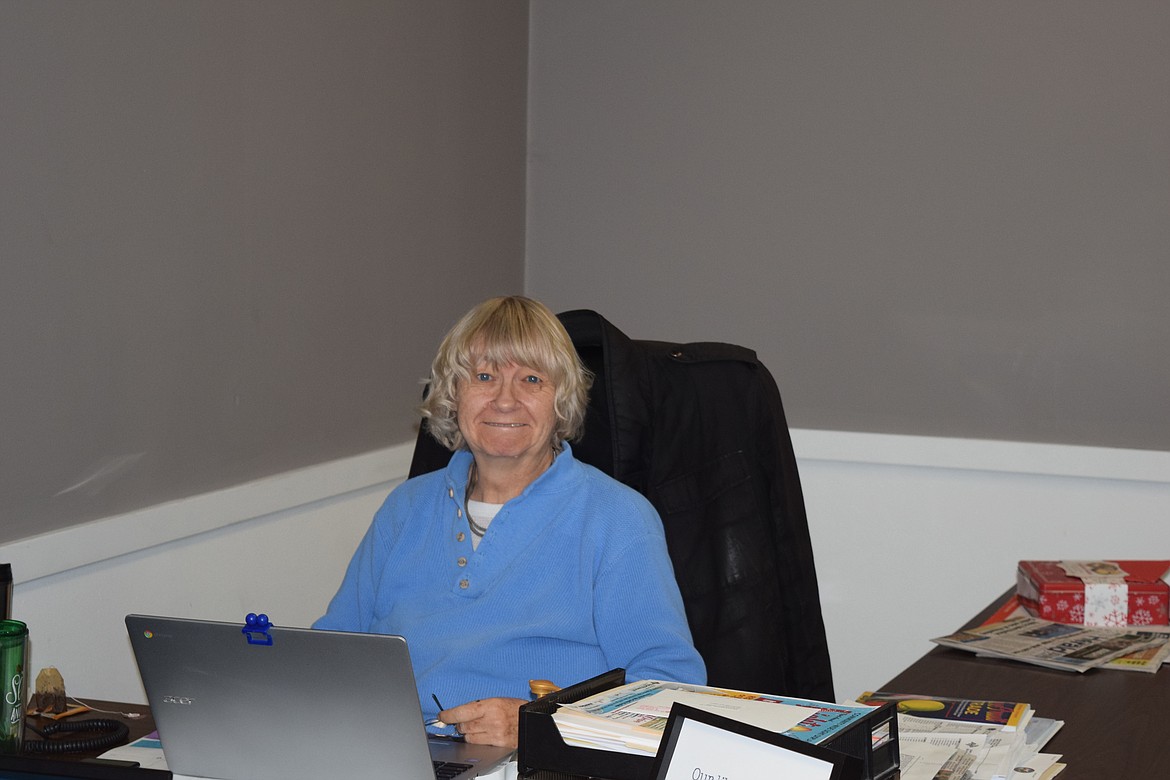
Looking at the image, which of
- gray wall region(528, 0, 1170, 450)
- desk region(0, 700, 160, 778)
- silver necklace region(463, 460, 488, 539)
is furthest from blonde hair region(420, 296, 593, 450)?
gray wall region(528, 0, 1170, 450)

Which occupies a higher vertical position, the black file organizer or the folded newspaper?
the black file organizer

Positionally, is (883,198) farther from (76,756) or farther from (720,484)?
(76,756)

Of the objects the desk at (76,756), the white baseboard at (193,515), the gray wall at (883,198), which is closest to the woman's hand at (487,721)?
the desk at (76,756)

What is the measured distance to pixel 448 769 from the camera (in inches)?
54.7

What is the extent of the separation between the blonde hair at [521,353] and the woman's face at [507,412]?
0.02 m

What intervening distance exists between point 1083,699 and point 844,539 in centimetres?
165

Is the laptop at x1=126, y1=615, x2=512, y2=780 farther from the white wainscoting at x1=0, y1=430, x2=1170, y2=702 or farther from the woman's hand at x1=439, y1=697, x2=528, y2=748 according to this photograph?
the white wainscoting at x1=0, y1=430, x2=1170, y2=702

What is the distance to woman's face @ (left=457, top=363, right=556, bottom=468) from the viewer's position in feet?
6.54

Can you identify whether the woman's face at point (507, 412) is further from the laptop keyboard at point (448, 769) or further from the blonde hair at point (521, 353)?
the laptop keyboard at point (448, 769)

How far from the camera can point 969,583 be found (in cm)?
335

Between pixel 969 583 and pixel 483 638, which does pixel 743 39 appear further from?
pixel 483 638

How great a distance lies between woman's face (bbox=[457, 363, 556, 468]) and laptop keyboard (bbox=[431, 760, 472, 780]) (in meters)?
0.67

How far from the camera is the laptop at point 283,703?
129cm

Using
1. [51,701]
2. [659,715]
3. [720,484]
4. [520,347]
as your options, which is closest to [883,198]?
[720,484]
